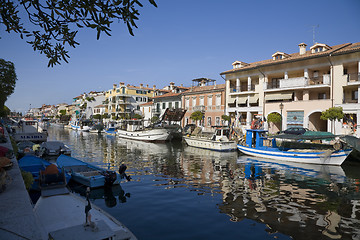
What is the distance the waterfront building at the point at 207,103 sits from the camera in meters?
41.9

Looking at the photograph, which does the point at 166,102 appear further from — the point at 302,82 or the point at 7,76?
the point at 7,76

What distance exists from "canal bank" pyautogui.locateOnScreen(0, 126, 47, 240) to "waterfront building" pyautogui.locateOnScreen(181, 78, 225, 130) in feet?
116

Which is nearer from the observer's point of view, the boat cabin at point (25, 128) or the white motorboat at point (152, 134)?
the boat cabin at point (25, 128)

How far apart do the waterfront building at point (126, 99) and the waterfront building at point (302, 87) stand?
121 ft

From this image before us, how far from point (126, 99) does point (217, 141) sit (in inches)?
1900

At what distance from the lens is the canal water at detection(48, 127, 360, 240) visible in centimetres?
845

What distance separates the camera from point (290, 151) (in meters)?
22.5

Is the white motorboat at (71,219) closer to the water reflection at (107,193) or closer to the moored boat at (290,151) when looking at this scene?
the water reflection at (107,193)

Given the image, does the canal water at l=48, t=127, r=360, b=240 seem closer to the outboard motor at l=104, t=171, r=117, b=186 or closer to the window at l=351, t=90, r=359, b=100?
the outboard motor at l=104, t=171, r=117, b=186

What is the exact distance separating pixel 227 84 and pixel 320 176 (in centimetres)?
2594

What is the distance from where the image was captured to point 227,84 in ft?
134

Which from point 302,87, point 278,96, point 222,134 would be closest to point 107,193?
point 222,134

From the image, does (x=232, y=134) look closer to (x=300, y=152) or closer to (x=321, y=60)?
(x=300, y=152)

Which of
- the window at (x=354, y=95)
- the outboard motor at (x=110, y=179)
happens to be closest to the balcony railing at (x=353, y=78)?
the window at (x=354, y=95)
